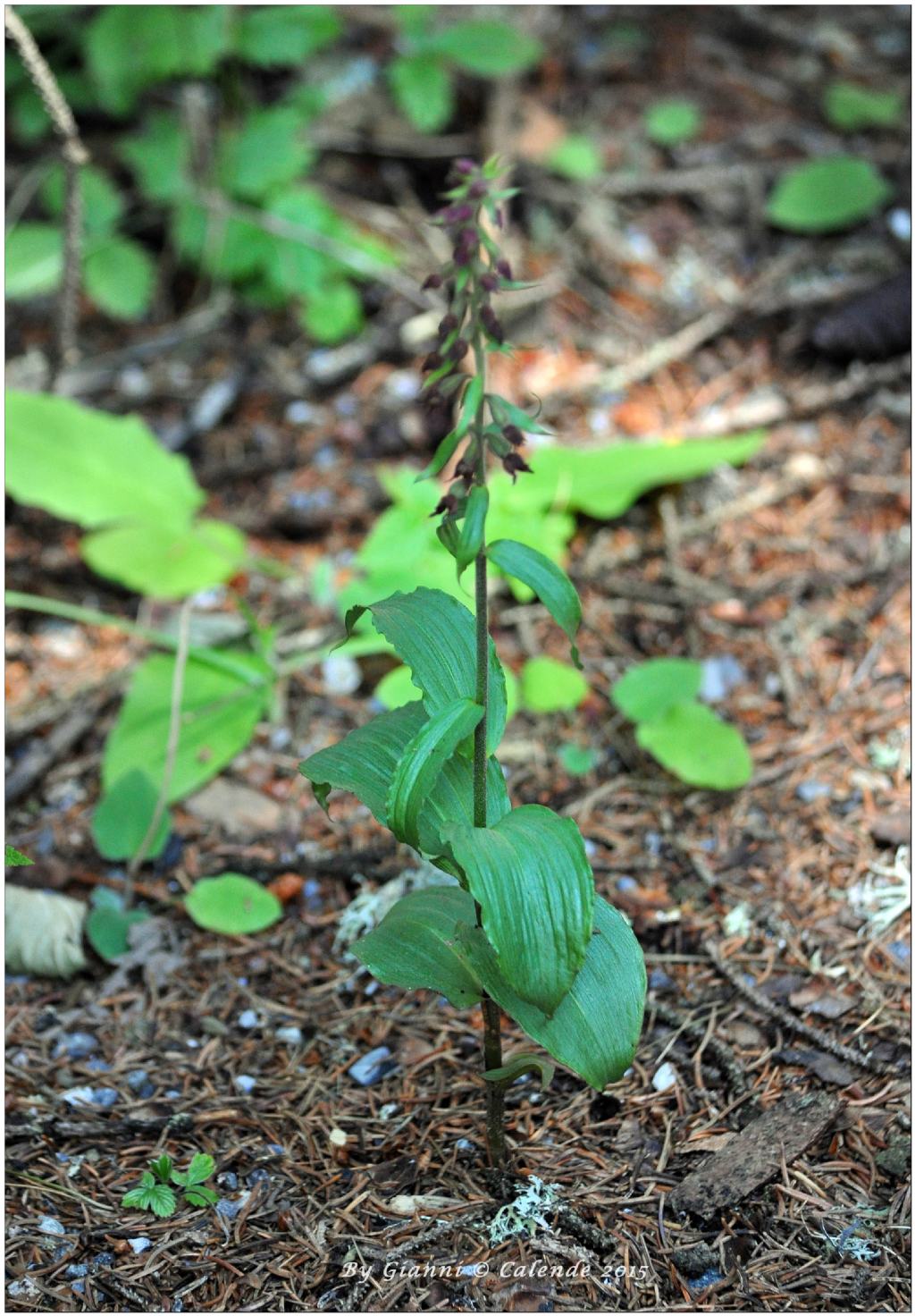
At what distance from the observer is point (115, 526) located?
361 centimetres

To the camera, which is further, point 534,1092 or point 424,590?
point 534,1092

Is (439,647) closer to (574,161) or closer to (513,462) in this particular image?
(513,462)

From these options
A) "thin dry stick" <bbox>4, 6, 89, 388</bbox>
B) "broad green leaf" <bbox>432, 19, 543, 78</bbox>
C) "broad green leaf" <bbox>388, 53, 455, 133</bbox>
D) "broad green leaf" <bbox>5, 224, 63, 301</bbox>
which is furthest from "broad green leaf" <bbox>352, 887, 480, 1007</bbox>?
"broad green leaf" <bbox>432, 19, 543, 78</bbox>

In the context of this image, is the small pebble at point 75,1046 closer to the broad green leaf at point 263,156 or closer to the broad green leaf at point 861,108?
the broad green leaf at point 263,156

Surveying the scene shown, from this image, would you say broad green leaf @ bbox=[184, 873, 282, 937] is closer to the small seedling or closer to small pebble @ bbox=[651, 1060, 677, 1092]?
the small seedling

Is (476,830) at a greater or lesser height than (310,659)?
greater

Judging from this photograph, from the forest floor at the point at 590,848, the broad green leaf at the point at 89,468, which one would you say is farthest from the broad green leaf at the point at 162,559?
the forest floor at the point at 590,848

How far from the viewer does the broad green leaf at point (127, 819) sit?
270cm

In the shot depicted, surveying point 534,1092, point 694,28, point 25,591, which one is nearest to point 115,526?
point 25,591

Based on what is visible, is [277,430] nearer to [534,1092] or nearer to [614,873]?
[614,873]

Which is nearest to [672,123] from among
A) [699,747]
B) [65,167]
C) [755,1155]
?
[65,167]

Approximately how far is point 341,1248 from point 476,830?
81cm

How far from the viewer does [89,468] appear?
344cm

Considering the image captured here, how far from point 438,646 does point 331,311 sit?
8.89 ft
